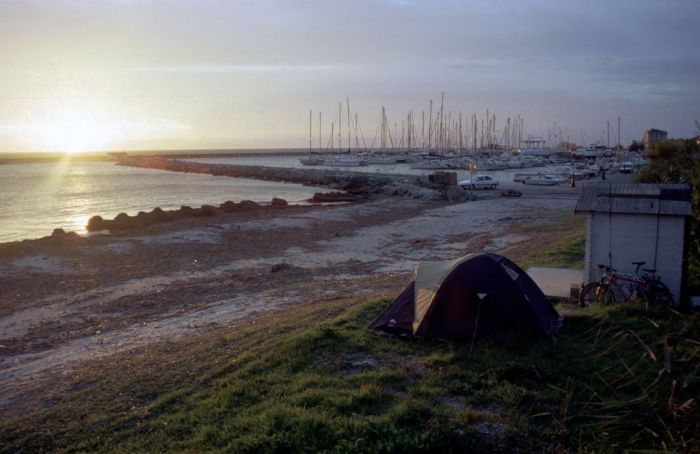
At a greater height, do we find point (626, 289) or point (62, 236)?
point (626, 289)

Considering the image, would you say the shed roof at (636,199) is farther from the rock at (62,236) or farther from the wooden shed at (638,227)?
the rock at (62,236)

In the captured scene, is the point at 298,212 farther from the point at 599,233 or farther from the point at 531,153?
the point at 531,153

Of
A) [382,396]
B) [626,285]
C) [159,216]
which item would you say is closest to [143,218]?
[159,216]

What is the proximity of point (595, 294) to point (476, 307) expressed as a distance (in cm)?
283

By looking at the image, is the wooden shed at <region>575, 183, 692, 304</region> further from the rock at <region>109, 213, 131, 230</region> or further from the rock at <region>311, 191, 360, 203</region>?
the rock at <region>311, 191, 360, 203</region>

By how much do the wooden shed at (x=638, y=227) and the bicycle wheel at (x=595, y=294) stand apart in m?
0.35

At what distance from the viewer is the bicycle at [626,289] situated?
932 cm

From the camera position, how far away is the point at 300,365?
7621 mm

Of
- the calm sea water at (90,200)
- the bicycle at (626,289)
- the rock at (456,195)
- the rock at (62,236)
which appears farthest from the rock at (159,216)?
the bicycle at (626,289)

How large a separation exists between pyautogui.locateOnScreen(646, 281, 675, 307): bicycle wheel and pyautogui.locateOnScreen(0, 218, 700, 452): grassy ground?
539mm

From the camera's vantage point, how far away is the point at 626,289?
9.68m

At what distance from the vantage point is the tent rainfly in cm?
826

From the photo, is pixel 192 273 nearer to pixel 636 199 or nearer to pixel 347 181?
pixel 636 199

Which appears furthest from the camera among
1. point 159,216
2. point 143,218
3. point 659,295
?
point 159,216
